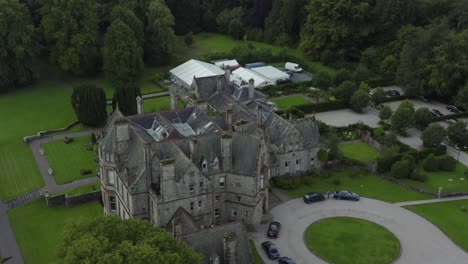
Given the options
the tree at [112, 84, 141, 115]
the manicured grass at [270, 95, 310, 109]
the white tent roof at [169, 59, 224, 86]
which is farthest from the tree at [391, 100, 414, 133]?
the tree at [112, 84, 141, 115]

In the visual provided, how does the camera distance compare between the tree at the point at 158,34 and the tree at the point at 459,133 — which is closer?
the tree at the point at 459,133

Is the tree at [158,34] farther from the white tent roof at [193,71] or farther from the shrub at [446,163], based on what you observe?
the shrub at [446,163]

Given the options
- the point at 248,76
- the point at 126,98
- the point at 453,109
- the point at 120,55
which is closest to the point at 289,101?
the point at 248,76

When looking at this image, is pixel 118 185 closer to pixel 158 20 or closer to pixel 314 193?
pixel 314 193

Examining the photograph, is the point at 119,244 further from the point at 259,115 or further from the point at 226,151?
the point at 259,115

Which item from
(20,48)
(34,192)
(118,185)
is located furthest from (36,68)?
(118,185)

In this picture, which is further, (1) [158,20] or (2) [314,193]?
(1) [158,20]

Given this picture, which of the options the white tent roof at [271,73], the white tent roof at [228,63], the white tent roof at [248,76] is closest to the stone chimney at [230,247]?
the white tent roof at [248,76]
